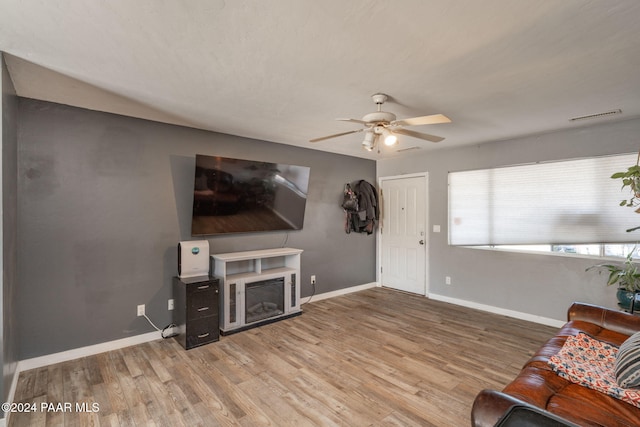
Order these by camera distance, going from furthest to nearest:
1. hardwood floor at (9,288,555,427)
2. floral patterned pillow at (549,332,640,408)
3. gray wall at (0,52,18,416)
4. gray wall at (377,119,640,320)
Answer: gray wall at (377,119,640,320), hardwood floor at (9,288,555,427), gray wall at (0,52,18,416), floral patterned pillow at (549,332,640,408)

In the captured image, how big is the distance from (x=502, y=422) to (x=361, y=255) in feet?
15.5

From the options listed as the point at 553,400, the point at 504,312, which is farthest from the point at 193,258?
the point at 504,312

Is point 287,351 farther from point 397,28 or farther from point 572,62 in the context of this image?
point 572,62

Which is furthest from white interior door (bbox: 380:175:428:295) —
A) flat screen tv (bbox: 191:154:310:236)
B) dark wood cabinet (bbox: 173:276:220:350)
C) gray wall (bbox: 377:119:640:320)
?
dark wood cabinet (bbox: 173:276:220:350)

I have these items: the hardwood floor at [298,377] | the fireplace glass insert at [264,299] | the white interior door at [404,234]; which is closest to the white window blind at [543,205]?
the white interior door at [404,234]

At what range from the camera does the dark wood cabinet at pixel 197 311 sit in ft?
10.2

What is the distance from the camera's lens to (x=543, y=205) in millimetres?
3828

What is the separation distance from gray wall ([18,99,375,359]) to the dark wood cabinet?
0.33m

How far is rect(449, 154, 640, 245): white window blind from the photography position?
3.36m

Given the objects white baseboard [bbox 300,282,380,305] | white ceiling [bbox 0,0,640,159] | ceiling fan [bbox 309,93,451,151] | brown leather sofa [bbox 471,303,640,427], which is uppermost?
white ceiling [bbox 0,0,640,159]

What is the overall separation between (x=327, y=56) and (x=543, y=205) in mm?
3484

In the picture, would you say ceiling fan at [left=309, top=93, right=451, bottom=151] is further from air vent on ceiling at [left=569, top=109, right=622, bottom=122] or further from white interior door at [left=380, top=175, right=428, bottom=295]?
white interior door at [left=380, top=175, right=428, bottom=295]

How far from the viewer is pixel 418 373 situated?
2.64 metres

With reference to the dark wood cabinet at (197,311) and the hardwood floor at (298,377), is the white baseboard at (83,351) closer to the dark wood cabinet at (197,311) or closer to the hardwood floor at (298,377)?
the hardwood floor at (298,377)
